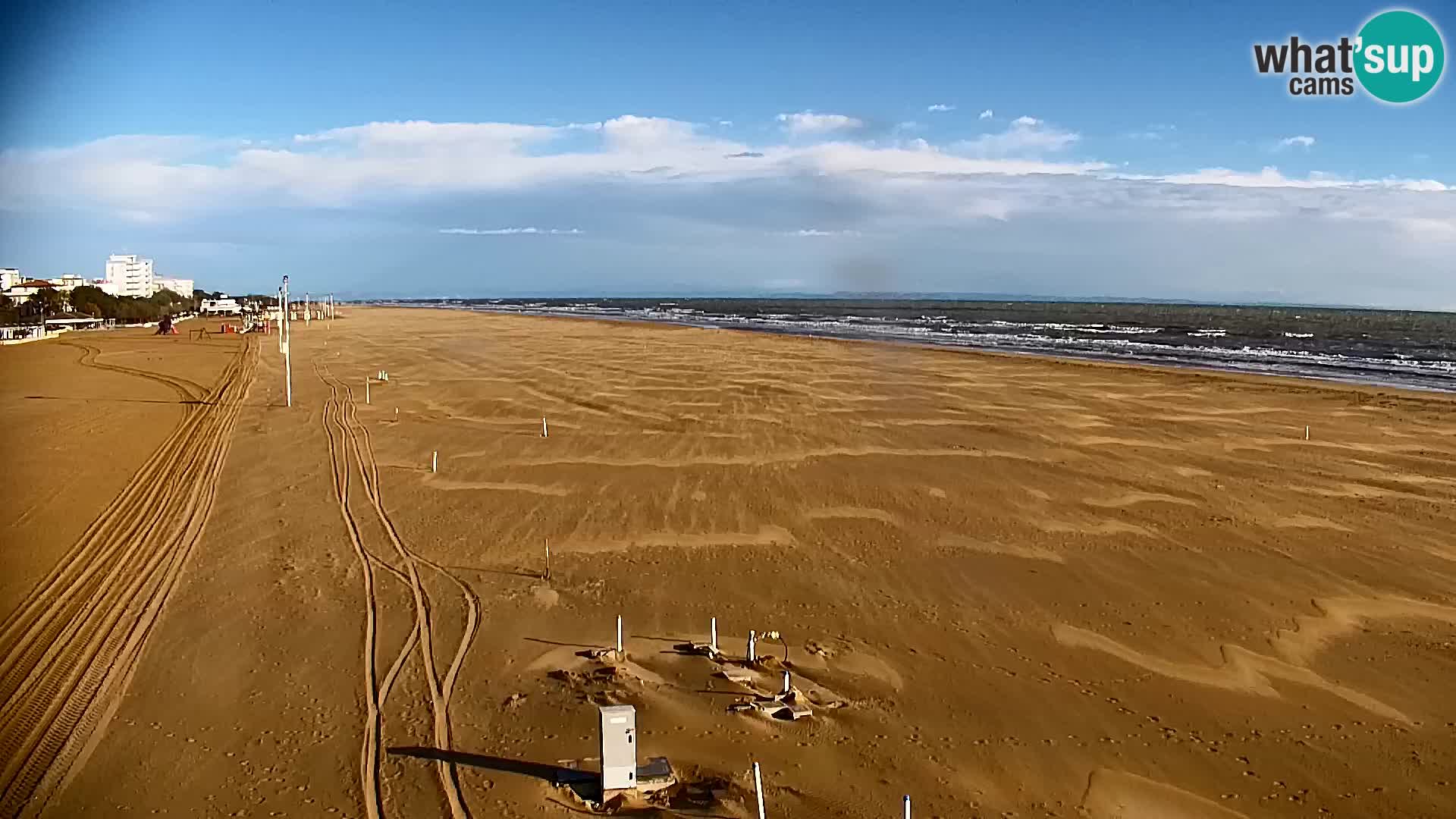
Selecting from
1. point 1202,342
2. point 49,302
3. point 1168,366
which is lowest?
point 1168,366

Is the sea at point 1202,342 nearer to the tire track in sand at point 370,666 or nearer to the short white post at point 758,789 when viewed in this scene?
the short white post at point 758,789

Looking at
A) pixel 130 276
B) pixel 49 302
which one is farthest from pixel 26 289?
pixel 130 276

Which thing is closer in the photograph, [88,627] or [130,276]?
[88,627]

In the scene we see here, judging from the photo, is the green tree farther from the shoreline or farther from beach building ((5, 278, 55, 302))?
the shoreline

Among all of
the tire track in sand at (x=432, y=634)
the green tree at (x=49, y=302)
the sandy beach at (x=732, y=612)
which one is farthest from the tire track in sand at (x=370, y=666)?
the green tree at (x=49, y=302)

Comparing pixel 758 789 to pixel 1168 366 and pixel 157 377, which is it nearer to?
pixel 157 377

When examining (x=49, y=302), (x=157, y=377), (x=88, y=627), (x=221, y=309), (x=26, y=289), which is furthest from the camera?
(x=221, y=309)
